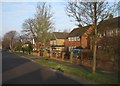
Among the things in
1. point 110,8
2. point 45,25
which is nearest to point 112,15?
point 110,8

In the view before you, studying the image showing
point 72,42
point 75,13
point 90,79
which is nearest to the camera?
point 90,79

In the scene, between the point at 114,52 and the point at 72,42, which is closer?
the point at 114,52

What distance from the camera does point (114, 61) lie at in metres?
22.1

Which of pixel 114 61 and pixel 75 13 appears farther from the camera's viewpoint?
pixel 114 61

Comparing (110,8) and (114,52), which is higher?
(110,8)

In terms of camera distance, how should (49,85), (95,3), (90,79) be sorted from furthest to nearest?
(95,3) → (90,79) → (49,85)

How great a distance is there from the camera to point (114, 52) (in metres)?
22.9

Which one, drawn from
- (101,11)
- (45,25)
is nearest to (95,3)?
(101,11)

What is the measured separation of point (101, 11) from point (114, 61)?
537 cm

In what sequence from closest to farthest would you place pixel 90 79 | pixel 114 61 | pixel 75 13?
pixel 90 79 → pixel 75 13 → pixel 114 61

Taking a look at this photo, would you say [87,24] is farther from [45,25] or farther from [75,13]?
[45,25]

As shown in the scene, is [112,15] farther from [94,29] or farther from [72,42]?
[72,42]

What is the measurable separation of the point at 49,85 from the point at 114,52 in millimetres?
11043

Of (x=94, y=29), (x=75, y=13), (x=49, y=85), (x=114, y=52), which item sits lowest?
(x=49, y=85)
